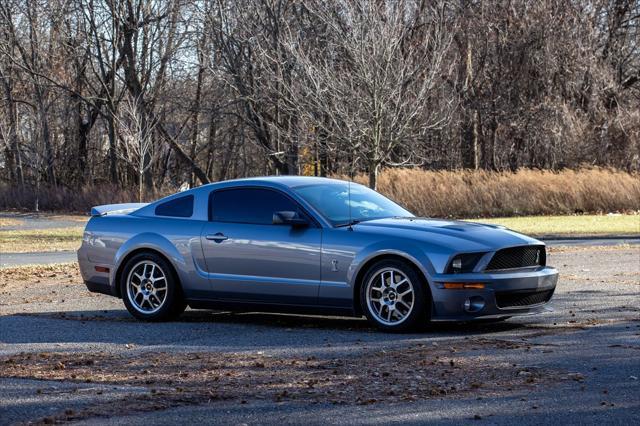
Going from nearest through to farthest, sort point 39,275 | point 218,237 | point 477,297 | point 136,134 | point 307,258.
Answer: point 477,297, point 307,258, point 218,237, point 39,275, point 136,134

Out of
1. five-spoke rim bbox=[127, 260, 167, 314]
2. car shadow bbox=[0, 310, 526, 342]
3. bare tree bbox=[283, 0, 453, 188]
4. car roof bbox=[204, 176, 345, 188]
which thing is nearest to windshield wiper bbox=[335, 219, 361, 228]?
car roof bbox=[204, 176, 345, 188]

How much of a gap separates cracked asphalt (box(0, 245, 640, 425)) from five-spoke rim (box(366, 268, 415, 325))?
191 mm

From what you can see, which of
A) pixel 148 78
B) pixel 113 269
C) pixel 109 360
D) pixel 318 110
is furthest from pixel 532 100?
pixel 109 360

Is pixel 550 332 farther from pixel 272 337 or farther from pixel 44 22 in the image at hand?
pixel 44 22

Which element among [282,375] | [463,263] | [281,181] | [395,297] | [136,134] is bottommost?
[282,375]

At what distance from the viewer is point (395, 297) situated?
1017 centimetres

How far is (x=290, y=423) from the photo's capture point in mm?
6336

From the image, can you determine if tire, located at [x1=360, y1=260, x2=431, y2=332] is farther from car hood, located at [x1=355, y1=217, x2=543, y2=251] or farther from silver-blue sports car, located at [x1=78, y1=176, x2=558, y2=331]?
car hood, located at [x1=355, y1=217, x2=543, y2=251]

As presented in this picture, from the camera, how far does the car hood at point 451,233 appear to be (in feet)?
33.1

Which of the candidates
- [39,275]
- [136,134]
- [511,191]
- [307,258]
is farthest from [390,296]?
[136,134]

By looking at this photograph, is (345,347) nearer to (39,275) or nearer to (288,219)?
(288,219)

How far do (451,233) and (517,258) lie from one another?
64 cm

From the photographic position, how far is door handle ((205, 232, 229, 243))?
11.1 meters

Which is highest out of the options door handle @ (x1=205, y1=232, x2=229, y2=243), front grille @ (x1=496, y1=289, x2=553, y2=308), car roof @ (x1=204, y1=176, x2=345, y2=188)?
car roof @ (x1=204, y1=176, x2=345, y2=188)
